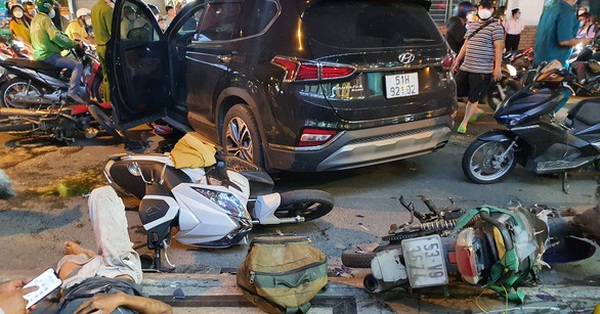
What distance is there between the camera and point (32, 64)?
22.5ft

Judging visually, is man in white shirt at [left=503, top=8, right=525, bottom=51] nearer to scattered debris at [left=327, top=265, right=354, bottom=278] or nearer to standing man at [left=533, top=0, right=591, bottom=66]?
standing man at [left=533, top=0, right=591, bottom=66]

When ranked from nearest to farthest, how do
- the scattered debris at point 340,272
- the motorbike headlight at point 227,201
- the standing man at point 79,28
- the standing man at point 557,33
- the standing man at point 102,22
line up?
the scattered debris at point 340,272, the motorbike headlight at point 227,201, the standing man at point 557,33, the standing man at point 102,22, the standing man at point 79,28

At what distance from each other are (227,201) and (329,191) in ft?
5.10

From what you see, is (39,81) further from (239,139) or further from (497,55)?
(497,55)

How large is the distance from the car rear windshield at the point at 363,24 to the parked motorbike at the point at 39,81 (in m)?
4.78

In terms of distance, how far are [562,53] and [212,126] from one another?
14.5 ft

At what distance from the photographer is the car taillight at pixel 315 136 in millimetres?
3672

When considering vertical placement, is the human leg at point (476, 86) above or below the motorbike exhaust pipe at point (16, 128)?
above

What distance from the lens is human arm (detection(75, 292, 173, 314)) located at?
1.92 metres

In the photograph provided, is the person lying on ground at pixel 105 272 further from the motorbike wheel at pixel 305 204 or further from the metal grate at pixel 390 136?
the metal grate at pixel 390 136

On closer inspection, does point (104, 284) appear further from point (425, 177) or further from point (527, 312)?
point (425, 177)

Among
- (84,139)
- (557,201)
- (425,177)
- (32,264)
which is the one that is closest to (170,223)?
(32,264)

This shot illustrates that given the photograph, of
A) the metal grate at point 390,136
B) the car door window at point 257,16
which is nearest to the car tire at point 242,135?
the car door window at point 257,16

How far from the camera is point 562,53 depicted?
554 cm
